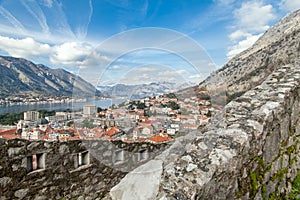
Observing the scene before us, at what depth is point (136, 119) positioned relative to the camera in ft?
16.8

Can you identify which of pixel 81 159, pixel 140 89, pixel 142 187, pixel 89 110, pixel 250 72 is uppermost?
pixel 250 72

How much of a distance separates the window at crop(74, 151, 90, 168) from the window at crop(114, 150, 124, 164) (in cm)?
65

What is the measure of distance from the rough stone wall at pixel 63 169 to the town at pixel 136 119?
0.28m

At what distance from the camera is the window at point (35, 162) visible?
3037 millimetres

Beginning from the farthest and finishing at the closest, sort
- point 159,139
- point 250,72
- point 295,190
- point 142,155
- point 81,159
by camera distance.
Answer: point 250,72 → point 159,139 → point 142,155 → point 81,159 → point 295,190

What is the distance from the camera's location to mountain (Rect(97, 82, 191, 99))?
5.11 metres

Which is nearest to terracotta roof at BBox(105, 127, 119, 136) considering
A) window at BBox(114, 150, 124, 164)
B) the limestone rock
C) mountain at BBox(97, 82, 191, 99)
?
window at BBox(114, 150, 124, 164)

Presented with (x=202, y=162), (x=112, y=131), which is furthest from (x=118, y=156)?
(x=202, y=162)

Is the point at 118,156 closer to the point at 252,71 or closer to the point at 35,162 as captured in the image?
the point at 35,162

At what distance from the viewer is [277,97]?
2.50 meters

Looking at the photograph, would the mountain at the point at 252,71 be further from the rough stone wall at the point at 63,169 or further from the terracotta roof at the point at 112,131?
the rough stone wall at the point at 63,169

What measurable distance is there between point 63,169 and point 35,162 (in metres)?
0.48

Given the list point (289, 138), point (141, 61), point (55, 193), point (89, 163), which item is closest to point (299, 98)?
point (289, 138)

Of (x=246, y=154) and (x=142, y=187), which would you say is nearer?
(x=246, y=154)
